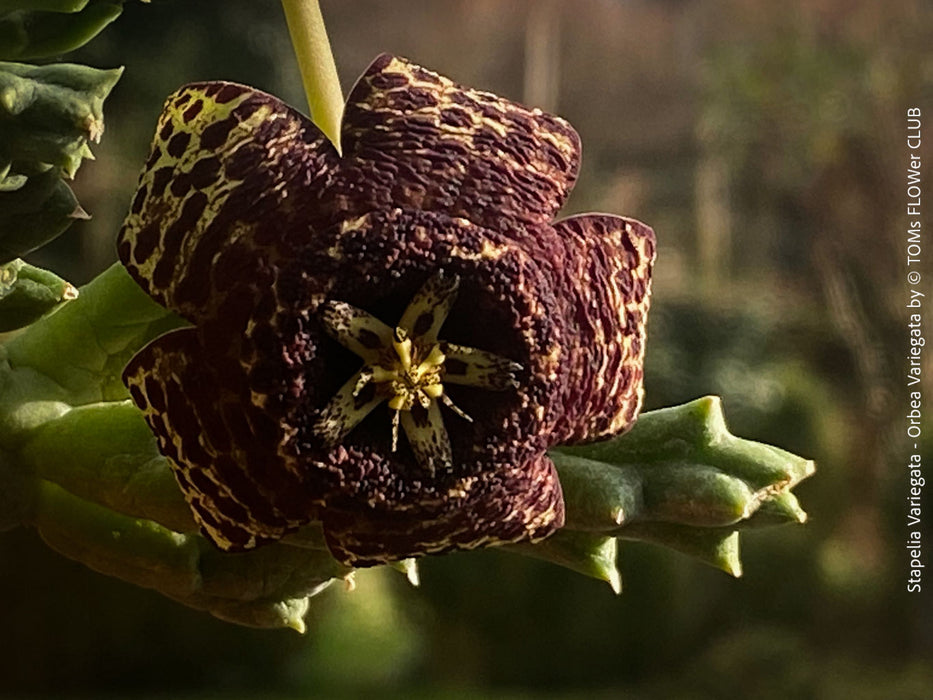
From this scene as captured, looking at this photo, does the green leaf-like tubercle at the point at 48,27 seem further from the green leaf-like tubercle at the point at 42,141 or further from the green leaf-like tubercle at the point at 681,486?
the green leaf-like tubercle at the point at 681,486

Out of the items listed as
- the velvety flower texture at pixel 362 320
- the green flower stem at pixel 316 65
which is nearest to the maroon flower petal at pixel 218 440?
the velvety flower texture at pixel 362 320

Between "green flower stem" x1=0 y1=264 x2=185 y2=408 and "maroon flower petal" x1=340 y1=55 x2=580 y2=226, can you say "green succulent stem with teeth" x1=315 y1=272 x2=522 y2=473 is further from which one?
"green flower stem" x1=0 y1=264 x2=185 y2=408

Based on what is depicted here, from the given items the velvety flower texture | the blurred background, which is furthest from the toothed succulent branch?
the blurred background

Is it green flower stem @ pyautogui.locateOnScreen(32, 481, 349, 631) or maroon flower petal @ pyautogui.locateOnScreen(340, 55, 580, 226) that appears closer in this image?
maroon flower petal @ pyautogui.locateOnScreen(340, 55, 580, 226)

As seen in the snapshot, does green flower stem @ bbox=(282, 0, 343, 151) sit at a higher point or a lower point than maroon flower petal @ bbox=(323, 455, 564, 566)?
higher

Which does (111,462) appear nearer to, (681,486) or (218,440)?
(218,440)

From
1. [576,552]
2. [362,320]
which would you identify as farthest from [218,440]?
[576,552]

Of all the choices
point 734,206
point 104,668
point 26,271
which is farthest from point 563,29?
point 26,271
